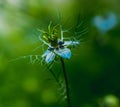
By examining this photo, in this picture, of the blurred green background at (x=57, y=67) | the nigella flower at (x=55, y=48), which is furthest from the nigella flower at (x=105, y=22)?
the nigella flower at (x=55, y=48)

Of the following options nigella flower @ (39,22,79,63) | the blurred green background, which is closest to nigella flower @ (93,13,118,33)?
the blurred green background

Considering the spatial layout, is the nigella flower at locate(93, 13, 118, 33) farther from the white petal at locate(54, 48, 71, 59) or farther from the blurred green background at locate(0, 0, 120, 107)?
the white petal at locate(54, 48, 71, 59)

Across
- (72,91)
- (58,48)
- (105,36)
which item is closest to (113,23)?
(105,36)

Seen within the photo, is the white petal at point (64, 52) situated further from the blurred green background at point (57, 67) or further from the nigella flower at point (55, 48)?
the blurred green background at point (57, 67)

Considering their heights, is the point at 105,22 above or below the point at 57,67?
above

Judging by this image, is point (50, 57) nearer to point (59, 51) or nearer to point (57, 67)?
point (59, 51)

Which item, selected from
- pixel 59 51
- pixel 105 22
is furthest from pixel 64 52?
pixel 105 22
